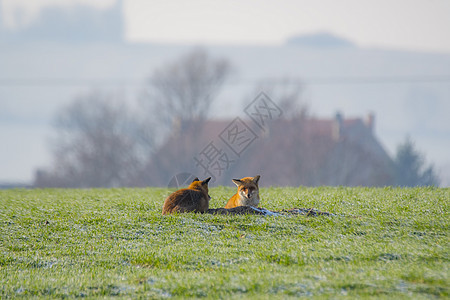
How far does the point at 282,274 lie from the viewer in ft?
26.1

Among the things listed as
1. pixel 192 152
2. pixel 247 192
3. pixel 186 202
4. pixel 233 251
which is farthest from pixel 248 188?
pixel 192 152

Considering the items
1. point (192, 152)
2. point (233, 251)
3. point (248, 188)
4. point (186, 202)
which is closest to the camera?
point (233, 251)

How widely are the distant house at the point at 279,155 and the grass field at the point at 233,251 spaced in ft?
113

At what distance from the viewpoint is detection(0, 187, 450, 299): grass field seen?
746 cm

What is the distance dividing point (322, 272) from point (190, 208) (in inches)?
192

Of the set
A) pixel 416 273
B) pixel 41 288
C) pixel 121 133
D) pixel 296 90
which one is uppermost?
pixel 296 90

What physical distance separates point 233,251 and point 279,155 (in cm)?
4298

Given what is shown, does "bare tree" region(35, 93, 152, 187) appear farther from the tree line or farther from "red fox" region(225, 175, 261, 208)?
"red fox" region(225, 175, 261, 208)

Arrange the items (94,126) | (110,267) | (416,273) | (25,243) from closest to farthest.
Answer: (416,273), (110,267), (25,243), (94,126)

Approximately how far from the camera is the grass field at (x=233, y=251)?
746 centimetres

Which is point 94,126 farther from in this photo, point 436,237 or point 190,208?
point 436,237

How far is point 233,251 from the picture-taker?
31.2ft

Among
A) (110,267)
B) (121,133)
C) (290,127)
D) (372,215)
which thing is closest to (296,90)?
(290,127)

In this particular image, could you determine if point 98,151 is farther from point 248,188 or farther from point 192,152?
point 248,188
